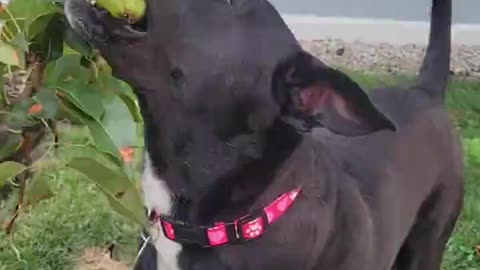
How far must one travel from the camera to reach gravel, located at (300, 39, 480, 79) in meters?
6.01

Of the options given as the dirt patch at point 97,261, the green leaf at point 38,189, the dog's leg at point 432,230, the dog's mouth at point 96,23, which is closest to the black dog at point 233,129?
the dog's mouth at point 96,23

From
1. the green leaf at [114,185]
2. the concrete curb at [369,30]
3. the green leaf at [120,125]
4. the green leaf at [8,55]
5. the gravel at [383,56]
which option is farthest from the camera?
the concrete curb at [369,30]

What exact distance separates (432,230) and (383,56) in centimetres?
289

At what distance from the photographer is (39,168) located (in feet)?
8.57

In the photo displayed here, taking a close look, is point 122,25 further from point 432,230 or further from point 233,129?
point 432,230

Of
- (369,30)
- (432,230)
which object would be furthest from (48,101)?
(369,30)

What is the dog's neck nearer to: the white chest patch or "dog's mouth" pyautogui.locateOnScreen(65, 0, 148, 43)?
the white chest patch

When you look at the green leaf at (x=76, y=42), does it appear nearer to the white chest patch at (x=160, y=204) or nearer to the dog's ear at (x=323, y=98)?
the white chest patch at (x=160, y=204)

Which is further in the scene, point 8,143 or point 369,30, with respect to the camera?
point 369,30

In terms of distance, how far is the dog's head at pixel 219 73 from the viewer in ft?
8.13

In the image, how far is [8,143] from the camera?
2602mm

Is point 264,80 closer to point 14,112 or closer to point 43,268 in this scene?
point 14,112

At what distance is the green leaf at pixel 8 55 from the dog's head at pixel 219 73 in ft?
0.55

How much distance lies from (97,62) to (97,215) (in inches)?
60.4
